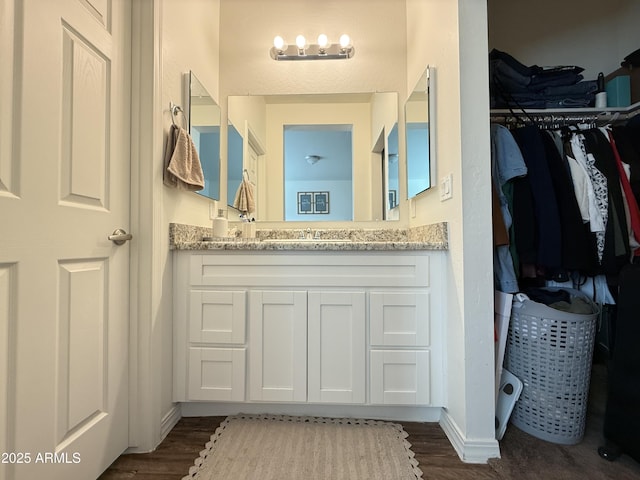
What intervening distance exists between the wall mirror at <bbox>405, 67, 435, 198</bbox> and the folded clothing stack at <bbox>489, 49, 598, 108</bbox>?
1.28ft

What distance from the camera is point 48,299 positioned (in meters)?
0.91

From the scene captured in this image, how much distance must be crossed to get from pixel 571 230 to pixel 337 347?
117cm

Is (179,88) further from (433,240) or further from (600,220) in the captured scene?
(600,220)

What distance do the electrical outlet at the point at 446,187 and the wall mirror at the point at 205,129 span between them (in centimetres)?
127


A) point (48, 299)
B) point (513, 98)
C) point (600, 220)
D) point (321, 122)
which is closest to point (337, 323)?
point (48, 299)

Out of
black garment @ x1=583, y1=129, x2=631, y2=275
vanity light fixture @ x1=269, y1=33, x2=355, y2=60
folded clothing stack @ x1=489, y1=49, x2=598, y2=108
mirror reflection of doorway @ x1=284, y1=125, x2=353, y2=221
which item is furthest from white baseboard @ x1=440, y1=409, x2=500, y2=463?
vanity light fixture @ x1=269, y1=33, x2=355, y2=60

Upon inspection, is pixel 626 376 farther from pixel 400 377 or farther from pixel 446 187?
pixel 446 187

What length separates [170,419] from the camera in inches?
55.9

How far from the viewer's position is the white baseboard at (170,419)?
4.45 ft

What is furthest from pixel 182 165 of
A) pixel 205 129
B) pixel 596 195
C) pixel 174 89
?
pixel 596 195

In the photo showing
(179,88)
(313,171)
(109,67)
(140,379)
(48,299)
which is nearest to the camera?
(48,299)

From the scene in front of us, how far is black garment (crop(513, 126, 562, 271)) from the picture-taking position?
1.30m

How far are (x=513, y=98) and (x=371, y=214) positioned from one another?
1025 millimetres

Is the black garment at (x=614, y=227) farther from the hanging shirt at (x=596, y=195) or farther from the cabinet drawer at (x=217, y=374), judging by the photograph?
the cabinet drawer at (x=217, y=374)
